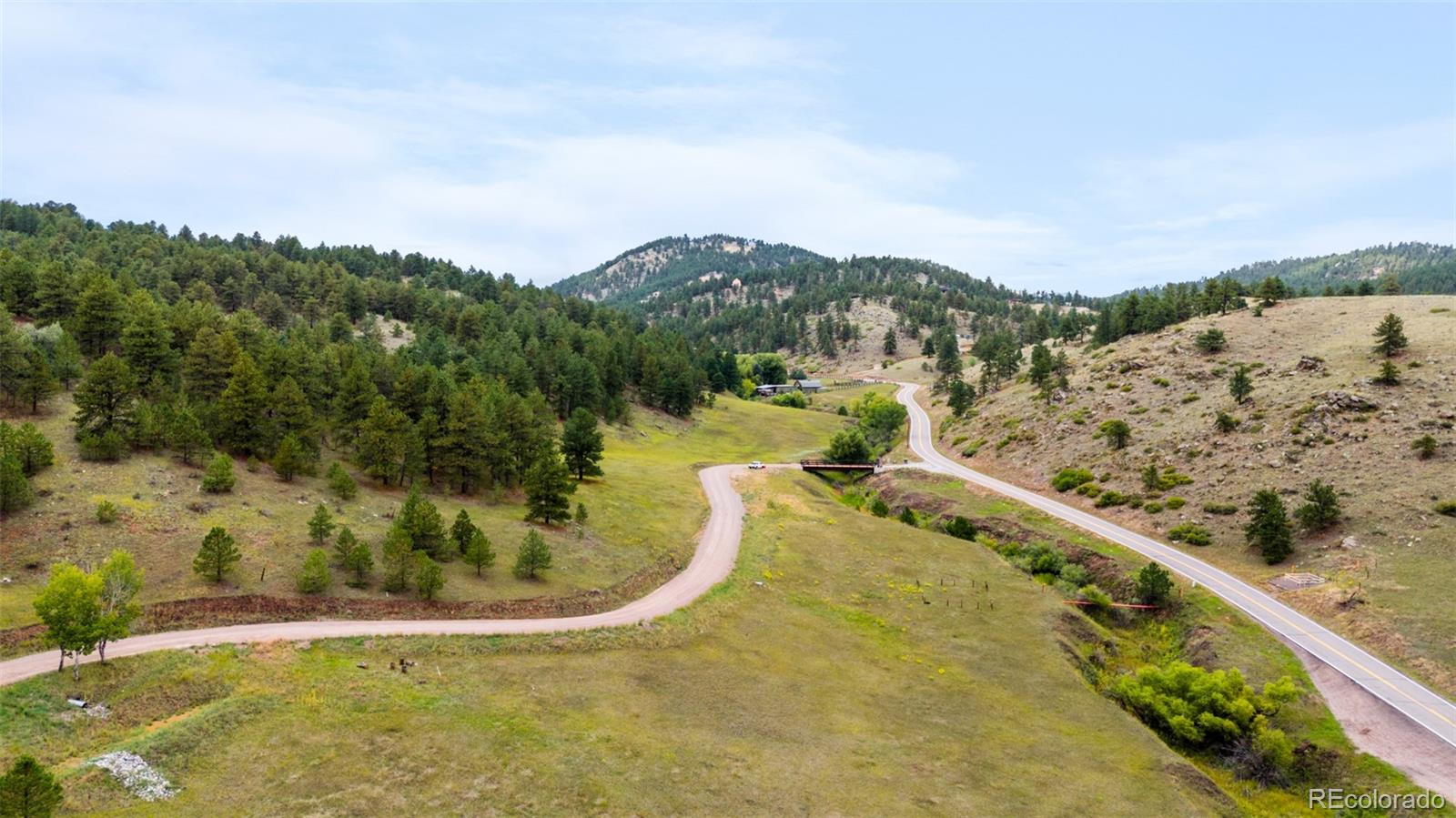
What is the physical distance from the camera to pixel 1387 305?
119312mm

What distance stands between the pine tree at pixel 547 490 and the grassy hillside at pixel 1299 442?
6310 centimetres

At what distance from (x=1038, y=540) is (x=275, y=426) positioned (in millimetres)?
79715

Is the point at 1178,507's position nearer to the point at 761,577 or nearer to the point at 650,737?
the point at 761,577

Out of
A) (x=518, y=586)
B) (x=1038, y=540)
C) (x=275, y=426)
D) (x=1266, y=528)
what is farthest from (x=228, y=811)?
(x=1266, y=528)

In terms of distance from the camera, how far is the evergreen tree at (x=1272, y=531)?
60375mm

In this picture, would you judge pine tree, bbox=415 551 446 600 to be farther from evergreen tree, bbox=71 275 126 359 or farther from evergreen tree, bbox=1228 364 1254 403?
evergreen tree, bbox=1228 364 1254 403

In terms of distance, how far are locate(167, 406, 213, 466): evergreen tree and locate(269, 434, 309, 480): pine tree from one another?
5373 millimetres

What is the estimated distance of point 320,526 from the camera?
5066 cm

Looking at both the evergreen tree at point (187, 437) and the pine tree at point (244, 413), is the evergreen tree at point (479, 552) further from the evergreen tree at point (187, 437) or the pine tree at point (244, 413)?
the pine tree at point (244, 413)

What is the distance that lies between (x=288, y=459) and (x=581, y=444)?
31795mm

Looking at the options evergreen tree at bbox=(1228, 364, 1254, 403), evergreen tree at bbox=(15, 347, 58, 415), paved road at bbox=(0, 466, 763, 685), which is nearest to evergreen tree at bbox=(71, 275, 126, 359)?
evergreen tree at bbox=(15, 347, 58, 415)

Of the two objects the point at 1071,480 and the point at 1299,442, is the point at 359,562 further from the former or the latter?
the point at 1299,442

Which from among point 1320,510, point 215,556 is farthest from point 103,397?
point 1320,510

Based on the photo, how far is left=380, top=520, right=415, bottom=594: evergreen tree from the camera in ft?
155
